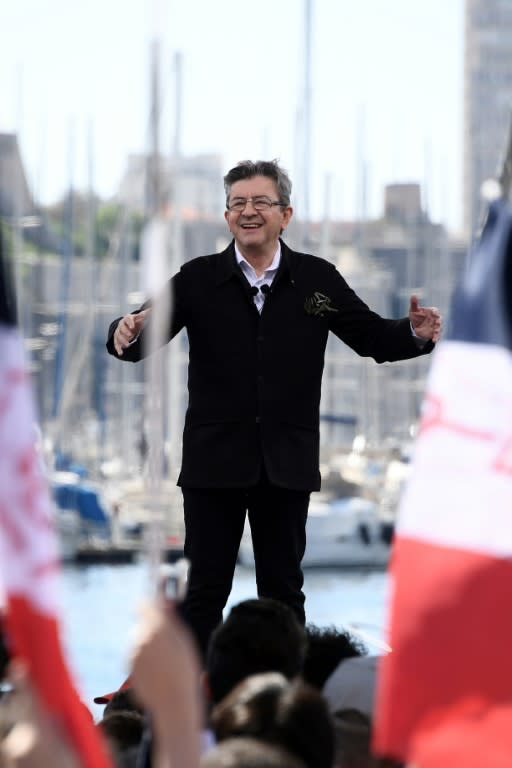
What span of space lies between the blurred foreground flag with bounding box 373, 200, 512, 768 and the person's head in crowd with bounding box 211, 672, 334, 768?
105mm

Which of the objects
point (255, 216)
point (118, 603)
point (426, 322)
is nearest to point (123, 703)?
point (426, 322)

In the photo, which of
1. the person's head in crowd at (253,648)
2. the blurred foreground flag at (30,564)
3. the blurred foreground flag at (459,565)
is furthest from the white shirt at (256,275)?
the blurred foreground flag at (30,564)

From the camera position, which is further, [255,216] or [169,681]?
[255,216]

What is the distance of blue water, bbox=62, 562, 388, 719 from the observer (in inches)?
761

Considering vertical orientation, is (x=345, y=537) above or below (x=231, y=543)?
below

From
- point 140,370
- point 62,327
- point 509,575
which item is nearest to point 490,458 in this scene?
point 509,575

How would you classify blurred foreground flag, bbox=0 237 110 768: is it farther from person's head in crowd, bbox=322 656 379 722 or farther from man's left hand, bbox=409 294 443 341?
man's left hand, bbox=409 294 443 341

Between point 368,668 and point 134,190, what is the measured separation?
29697mm

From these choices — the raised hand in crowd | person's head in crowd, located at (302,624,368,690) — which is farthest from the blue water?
the raised hand in crowd

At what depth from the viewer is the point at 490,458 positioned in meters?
3.11

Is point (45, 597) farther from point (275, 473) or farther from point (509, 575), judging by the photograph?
point (275, 473)

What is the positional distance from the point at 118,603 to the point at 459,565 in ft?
73.0

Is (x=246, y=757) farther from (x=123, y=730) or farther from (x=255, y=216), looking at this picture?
(x=255, y=216)

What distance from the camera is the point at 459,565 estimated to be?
3.04 meters
